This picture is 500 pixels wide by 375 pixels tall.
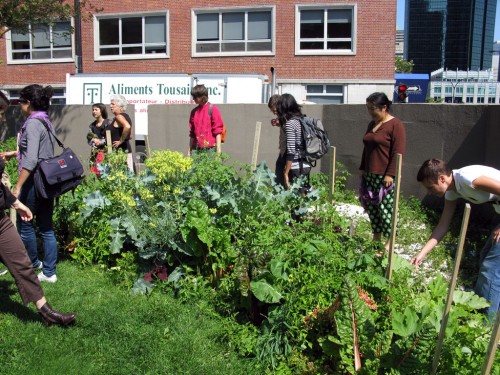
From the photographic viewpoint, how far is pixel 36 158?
4.88 m

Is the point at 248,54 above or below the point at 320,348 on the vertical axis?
above

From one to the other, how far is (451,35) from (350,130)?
342 ft

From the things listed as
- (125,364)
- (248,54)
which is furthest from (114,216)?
(248,54)

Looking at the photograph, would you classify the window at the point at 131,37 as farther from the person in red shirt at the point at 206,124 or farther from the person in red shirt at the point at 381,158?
the person in red shirt at the point at 381,158

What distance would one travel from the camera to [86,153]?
11.5m

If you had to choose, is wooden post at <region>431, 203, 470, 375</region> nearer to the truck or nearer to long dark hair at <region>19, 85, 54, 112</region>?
long dark hair at <region>19, 85, 54, 112</region>

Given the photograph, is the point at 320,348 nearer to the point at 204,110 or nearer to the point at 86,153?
the point at 204,110

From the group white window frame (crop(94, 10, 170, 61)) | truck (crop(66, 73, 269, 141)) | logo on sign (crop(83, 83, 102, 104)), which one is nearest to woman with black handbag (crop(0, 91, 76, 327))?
truck (crop(66, 73, 269, 141))

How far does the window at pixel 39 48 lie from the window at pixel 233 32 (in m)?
5.99

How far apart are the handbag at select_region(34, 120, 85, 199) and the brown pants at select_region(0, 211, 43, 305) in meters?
0.78

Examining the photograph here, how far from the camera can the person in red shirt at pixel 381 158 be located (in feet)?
17.7

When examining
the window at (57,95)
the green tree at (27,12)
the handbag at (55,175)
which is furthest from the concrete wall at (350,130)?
the window at (57,95)

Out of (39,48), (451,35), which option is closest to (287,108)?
(39,48)

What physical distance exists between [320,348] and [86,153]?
895 centimetres
